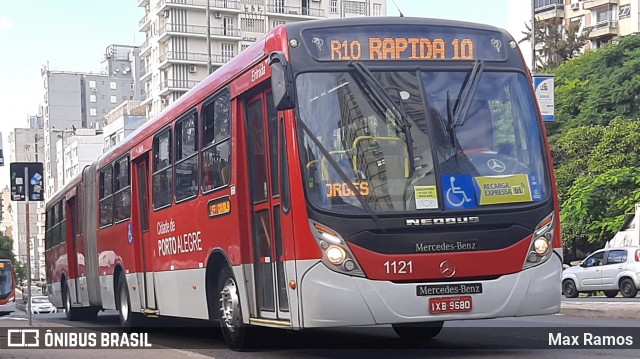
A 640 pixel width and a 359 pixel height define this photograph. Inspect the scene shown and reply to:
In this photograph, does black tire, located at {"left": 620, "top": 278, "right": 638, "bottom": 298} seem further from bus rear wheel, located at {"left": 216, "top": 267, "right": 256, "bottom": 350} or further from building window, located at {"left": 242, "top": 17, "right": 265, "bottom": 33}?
building window, located at {"left": 242, "top": 17, "right": 265, "bottom": 33}

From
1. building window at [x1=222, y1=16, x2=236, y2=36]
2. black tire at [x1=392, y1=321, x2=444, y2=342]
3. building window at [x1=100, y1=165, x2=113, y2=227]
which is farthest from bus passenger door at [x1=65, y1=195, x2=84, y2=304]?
building window at [x1=222, y1=16, x2=236, y2=36]

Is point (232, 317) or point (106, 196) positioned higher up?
point (106, 196)

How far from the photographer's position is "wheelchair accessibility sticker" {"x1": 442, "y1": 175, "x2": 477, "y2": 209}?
390 inches

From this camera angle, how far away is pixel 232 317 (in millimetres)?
12039

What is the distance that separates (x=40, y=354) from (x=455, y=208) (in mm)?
5773

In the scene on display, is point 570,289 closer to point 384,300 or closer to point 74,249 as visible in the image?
point 74,249

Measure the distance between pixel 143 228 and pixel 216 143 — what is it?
438cm

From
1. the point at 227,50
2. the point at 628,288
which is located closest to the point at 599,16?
the point at 227,50

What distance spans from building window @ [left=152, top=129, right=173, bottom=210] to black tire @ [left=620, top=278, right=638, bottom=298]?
1809 centimetres

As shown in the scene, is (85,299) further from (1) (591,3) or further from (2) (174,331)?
(1) (591,3)

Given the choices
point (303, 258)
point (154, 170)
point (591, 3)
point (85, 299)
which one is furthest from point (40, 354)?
point (591, 3)

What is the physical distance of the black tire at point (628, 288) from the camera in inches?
1167

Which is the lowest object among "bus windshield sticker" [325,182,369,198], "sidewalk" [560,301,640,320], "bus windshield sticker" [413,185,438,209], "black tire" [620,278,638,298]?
"sidewalk" [560,301,640,320]

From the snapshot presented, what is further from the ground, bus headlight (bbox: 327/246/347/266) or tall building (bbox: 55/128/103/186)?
tall building (bbox: 55/128/103/186)
